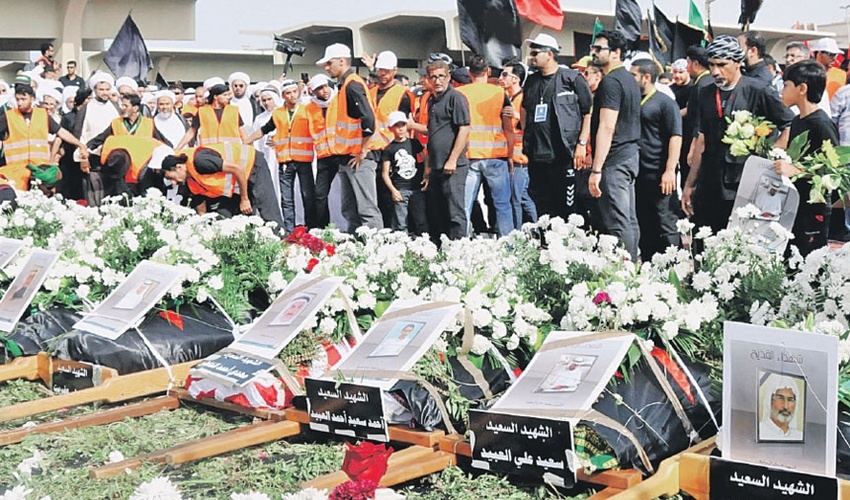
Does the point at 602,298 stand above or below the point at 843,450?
above

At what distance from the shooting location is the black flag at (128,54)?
14.9 metres

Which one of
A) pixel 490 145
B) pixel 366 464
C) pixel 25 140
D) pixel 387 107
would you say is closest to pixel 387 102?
pixel 387 107

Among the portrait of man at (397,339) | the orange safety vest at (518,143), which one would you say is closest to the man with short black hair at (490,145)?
the orange safety vest at (518,143)

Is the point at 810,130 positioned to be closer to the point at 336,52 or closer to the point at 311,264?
the point at 311,264

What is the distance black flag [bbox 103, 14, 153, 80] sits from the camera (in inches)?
585

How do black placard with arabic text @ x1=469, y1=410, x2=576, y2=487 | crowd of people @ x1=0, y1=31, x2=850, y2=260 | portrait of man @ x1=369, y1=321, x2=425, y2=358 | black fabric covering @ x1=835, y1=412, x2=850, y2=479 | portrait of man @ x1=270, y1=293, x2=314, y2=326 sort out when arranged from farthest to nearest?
1. crowd of people @ x1=0, y1=31, x2=850, y2=260
2. portrait of man @ x1=270, y1=293, x2=314, y2=326
3. portrait of man @ x1=369, y1=321, x2=425, y2=358
4. black placard with arabic text @ x1=469, y1=410, x2=576, y2=487
5. black fabric covering @ x1=835, y1=412, x2=850, y2=479

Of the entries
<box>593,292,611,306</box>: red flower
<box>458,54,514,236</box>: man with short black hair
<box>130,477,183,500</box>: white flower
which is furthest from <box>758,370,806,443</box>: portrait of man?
<box>458,54,514,236</box>: man with short black hair

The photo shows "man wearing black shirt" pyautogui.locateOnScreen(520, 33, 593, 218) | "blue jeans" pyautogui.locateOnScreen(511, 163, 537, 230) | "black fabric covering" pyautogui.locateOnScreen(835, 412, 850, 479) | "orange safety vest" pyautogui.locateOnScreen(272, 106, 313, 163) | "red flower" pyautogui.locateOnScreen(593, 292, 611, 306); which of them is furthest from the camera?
"orange safety vest" pyautogui.locateOnScreen(272, 106, 313, 163)

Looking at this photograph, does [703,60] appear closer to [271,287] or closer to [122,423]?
[271,287]

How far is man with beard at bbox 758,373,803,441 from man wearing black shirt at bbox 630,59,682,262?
4637mm

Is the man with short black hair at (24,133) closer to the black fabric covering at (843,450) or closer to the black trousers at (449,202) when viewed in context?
the black trousers at (449,202)

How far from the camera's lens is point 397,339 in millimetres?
3562

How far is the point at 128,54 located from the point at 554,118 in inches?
360

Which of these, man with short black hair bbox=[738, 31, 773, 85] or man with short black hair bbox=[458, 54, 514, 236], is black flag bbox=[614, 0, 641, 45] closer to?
man with short black hair bbox=[458, 54, 514, 236]
